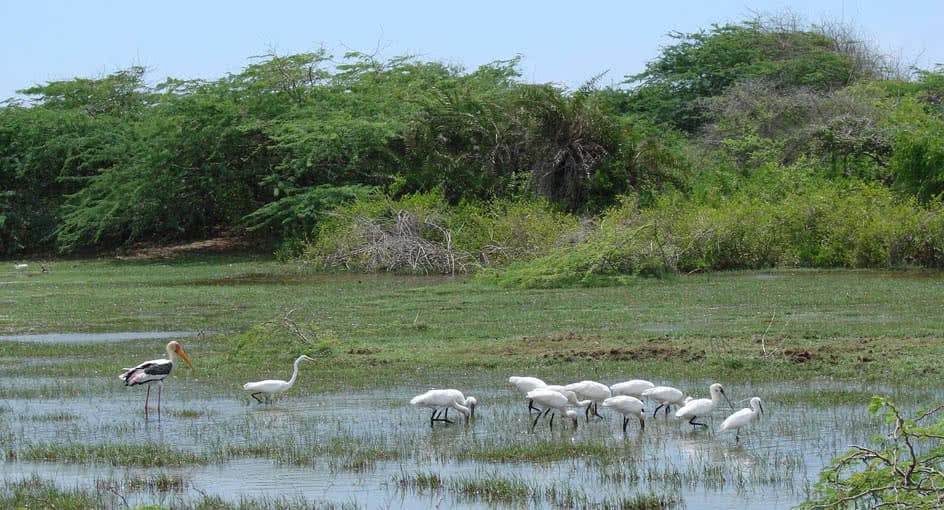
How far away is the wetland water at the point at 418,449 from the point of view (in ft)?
32.7

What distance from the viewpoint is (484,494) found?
9883mm

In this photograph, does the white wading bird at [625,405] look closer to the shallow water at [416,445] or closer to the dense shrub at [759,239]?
the shallow water at [416,445]

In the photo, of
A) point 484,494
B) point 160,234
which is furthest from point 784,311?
point 160,234

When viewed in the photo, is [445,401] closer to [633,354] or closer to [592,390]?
[592,390]

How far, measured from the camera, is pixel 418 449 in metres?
11.7

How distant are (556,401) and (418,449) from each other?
4.62 ft

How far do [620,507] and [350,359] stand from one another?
332 inches

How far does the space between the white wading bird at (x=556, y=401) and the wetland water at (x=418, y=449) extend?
0.63 feet

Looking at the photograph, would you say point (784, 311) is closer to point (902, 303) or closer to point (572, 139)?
point (902, 303)

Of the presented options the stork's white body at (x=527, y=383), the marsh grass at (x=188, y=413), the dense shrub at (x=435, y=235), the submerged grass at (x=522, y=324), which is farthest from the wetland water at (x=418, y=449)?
the dense shrub at (x=435, y=235)

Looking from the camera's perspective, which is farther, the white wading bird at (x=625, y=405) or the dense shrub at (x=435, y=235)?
the dense shrub at (x=435, y=235)

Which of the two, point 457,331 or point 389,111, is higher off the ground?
point 389,111

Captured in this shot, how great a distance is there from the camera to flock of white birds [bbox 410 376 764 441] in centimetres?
1200

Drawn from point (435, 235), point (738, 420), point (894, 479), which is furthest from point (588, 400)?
point (435, 235)
